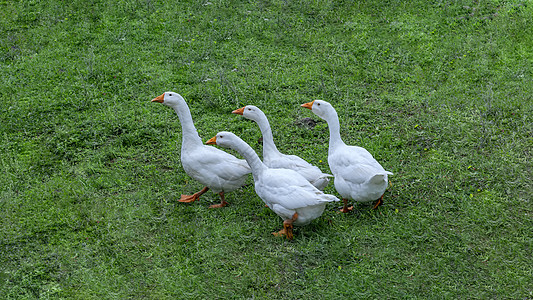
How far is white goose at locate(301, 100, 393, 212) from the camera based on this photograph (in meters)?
5.55

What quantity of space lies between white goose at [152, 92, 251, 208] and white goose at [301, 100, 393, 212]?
3.39 ft

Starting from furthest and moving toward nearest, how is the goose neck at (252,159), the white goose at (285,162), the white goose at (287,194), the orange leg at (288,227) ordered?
the white goose at (285,162)
the goose neck at (252,159)
the orange leg at (288,227)
the white goose at (287,194)

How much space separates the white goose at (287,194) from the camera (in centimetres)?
532

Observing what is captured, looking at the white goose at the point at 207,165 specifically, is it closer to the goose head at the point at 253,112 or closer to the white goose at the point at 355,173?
the goose head at the point at 253,112

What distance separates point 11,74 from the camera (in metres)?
9.23

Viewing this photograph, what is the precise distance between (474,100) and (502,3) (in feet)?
11.8

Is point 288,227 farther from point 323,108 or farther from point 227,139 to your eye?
point 323,108

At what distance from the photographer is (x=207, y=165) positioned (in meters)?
6.10

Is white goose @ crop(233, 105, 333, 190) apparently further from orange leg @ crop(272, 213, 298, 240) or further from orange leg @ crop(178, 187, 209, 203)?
orange leg @ crop(178, 187, 209, 203)

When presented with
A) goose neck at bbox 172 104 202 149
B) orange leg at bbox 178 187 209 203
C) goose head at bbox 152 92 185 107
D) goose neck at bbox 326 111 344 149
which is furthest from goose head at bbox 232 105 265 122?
orange leg at bbox 178 187 209 203

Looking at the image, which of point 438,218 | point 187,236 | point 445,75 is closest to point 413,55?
point 445,75

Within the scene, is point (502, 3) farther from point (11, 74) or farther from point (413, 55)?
point (11, 74)

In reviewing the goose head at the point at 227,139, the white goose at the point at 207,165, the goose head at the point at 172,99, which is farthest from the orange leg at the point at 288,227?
the goose head at the point at 172,99

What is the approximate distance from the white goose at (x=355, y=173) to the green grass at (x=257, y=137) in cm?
32
